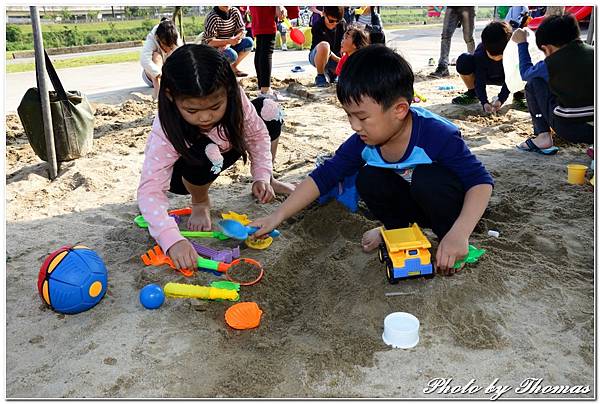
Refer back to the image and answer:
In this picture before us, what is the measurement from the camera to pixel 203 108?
195 cm

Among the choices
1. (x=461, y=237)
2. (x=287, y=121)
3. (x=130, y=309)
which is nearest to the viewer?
(x=461, y=237)

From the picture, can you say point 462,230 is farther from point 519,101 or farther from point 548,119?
point 519,101

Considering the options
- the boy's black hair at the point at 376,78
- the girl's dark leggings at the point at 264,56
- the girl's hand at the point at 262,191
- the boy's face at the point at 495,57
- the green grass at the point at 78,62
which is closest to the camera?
the boy's black hair at the point at 376,78

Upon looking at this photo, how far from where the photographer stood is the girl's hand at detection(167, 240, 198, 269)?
6.50ft

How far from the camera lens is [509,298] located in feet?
5.96

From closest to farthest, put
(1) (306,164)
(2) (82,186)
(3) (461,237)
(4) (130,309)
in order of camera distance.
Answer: (3) (461,237) → (4) (130,309) → (2) (82,186) → (1) (306,164)

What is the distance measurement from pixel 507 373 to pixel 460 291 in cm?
37

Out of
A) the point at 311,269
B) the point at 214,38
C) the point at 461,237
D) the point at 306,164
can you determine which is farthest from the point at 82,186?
the point at 214,38

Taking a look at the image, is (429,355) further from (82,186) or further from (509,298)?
(82,186)

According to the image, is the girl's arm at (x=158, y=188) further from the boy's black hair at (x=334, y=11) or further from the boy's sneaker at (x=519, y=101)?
the boy's black hair at (x=334, y=11)

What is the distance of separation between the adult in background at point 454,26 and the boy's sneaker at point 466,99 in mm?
1526

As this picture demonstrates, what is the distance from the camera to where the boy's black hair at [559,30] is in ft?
9.82

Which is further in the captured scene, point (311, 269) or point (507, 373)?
point (311, 269)

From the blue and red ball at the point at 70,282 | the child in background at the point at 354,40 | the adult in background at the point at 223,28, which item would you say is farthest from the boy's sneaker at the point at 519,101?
the blue and red ball at the point at 70,282
